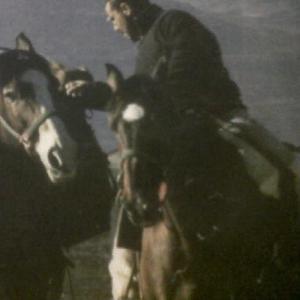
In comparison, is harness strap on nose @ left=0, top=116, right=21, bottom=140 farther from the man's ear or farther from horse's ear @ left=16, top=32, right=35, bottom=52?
the man's ear

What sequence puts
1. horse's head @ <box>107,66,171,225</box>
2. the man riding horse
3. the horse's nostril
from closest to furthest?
horse's head @ <box>107,66,171,225</box>, the horse's nostril, the man riding horse

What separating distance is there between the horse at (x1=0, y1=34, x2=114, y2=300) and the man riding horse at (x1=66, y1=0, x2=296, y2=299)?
0.26 meters

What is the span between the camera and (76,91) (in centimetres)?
417

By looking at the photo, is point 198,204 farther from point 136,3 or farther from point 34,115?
point 136,3

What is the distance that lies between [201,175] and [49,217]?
1156mm

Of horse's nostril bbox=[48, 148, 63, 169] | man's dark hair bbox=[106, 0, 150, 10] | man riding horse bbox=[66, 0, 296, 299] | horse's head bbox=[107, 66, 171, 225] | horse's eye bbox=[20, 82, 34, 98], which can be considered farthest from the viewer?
man's dark hair bbox=[106, 0, 150, 10]

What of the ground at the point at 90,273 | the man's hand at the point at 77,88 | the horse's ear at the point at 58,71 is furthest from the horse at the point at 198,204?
the ground at the point at 90,273

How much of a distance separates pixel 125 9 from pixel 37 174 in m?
1.68

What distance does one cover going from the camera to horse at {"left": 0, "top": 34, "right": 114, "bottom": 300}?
13.8ft

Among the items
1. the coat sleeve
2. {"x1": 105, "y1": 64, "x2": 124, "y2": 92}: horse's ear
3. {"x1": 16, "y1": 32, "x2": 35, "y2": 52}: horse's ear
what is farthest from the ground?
Result: {"x1": 105, "y1": 64, "x2": 124, "y2": 92}: horse's ear

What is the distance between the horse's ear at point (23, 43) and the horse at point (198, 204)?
109 centimetres

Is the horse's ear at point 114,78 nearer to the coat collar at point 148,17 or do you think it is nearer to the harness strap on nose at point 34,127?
the harness strap on nose at point 34,127

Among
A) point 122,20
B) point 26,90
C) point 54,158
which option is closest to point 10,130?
point 26,90

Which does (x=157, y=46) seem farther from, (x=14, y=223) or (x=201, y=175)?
(x=14, y=223)
